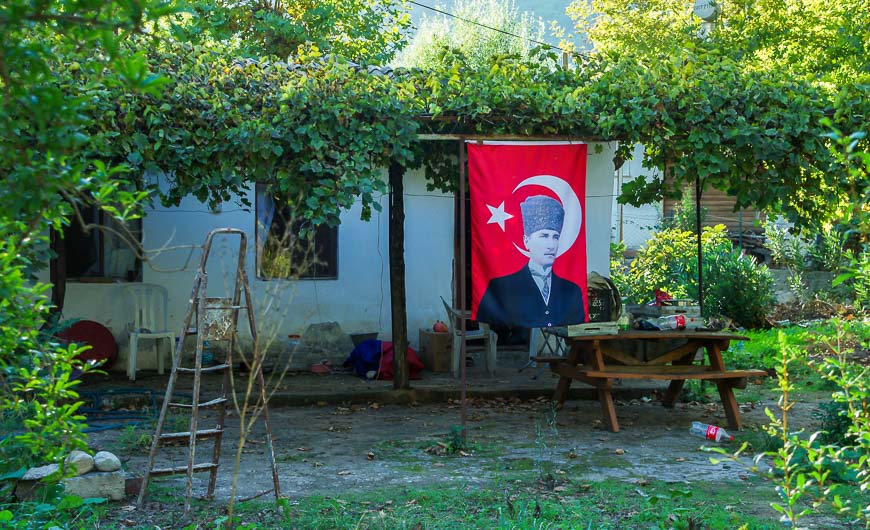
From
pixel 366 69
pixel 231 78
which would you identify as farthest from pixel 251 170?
pixel 366 69

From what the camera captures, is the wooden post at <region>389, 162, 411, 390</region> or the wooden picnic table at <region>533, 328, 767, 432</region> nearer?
the wooden picnic table at <region>533, 328, 767, 432</region>

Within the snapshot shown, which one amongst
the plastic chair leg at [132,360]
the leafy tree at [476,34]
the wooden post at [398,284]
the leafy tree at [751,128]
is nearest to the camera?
the leafy tree at [751,128]

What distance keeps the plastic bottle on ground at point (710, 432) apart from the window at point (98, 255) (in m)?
6.63

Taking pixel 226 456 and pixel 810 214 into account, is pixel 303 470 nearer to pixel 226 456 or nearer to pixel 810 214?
pixel 226 456

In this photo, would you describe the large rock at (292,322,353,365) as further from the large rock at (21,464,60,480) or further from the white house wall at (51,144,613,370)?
the large rock at (21,464,60,480)

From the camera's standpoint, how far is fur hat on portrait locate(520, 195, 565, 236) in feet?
25.2

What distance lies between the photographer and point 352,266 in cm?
1137

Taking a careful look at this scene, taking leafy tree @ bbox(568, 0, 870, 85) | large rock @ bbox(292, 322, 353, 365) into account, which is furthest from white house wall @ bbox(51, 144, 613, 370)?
leafy tree @ bbox(568, 0, 870, 85)

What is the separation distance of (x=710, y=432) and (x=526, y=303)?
1926 mm

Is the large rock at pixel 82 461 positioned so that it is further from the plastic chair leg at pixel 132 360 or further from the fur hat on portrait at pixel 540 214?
the plastic chair leg at pixel 132 360

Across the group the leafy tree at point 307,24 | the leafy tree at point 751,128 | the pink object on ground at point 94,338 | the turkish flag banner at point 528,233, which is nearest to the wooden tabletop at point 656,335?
the turkish flag banner at point 528,233

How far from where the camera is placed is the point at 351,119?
755 cm

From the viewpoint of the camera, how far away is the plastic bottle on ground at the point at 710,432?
764cm

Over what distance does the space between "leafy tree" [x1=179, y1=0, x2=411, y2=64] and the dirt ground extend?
25.6ft
